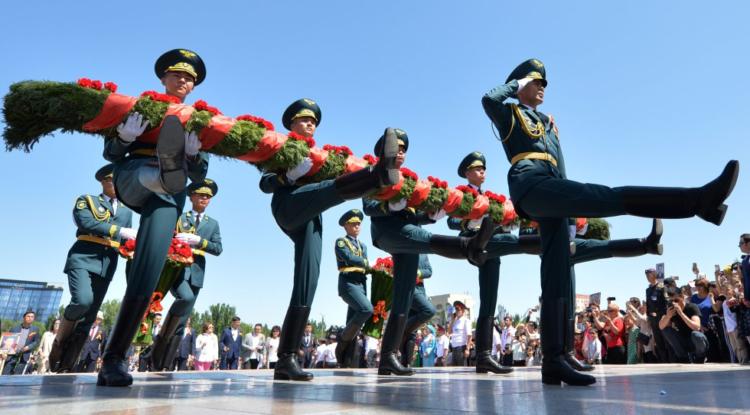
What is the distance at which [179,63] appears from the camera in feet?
14.7

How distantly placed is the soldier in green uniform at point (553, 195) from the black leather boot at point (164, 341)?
17.4 feet

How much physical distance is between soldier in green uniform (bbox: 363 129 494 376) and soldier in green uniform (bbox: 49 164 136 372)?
2.99 m

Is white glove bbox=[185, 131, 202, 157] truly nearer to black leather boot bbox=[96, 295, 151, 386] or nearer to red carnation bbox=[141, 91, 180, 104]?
red carnation bbox=[141, 91, 180, 104]

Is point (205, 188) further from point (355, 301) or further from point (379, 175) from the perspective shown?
point (379, 175)

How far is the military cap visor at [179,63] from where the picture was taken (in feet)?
14.7

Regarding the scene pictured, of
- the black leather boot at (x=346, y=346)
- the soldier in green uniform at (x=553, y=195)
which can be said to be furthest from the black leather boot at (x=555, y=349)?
the black leather boot at (x=346, y=346)

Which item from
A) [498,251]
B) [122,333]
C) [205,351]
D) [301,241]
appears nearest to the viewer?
[122,333]

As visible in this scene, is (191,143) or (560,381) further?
(191,143)

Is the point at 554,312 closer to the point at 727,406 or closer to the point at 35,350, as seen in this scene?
the point at 727,406

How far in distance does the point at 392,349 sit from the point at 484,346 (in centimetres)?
121

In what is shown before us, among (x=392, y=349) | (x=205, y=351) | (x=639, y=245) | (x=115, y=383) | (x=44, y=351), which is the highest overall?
(x=639, y=245)

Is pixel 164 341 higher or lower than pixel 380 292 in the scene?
lower

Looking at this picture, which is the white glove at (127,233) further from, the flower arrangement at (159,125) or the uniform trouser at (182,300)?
the flower arrangement at (159,125)

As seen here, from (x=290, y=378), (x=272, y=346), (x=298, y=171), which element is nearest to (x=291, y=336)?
(x=290, y=378)
